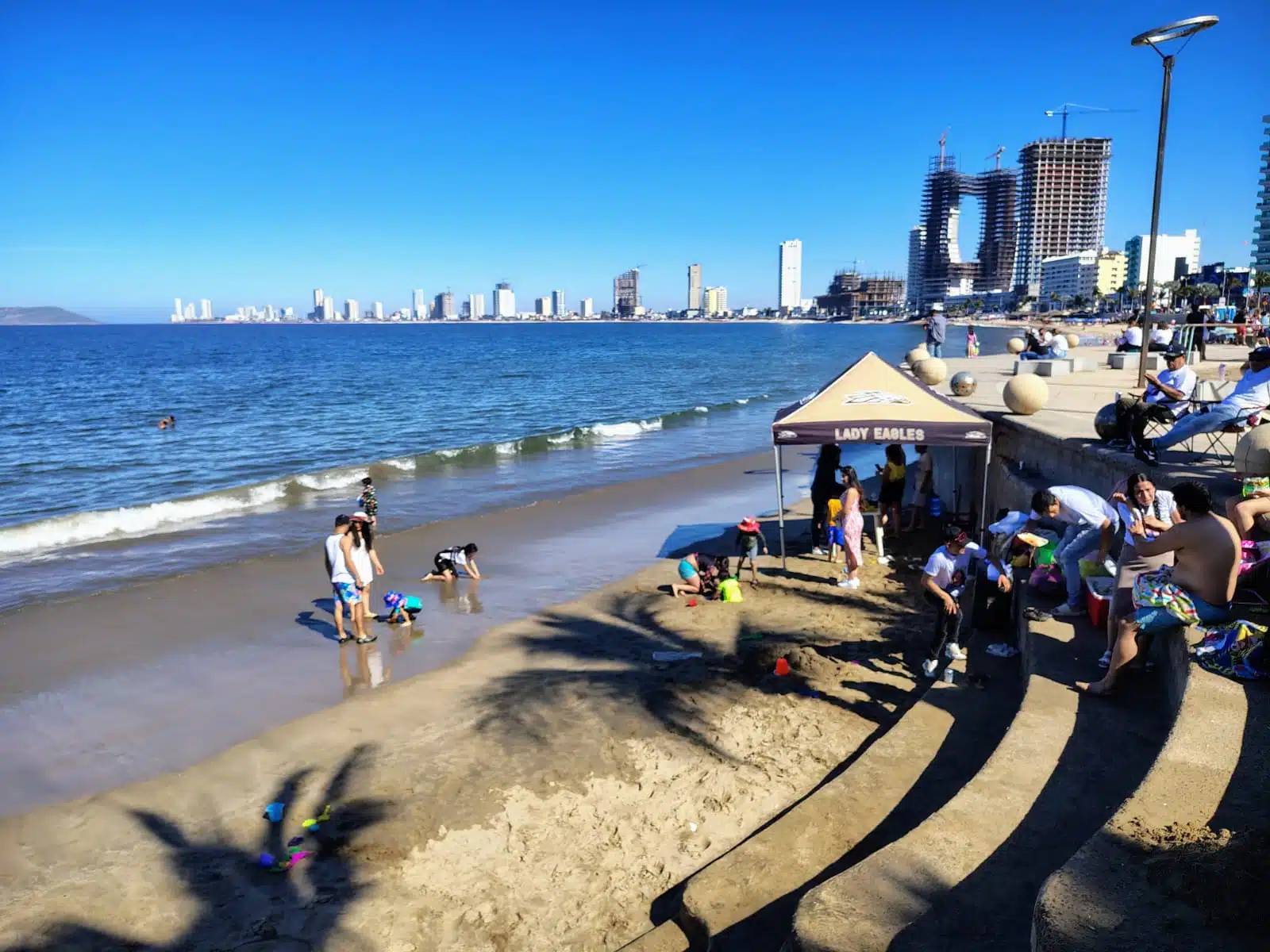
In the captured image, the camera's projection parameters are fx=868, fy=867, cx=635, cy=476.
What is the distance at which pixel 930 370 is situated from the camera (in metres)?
19.5

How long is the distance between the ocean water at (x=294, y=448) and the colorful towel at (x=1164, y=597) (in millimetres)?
13869

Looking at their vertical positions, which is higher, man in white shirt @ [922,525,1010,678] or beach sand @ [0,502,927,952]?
man in white shirt @ [922,525,1010,678]

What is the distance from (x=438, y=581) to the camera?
1305 cm

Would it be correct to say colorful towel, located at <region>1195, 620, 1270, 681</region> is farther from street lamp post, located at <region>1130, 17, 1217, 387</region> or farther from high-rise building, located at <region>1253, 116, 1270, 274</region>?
high-rise building, located at <region>1253, 116, 1270, 274</region>

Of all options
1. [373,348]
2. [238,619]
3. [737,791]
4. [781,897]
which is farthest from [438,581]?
[373,348]

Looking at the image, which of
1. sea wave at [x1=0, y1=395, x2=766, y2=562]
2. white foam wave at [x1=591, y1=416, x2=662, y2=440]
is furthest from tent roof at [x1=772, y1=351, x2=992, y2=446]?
white foam wave at [x1=591, y1=416, x2=662, y2=440]

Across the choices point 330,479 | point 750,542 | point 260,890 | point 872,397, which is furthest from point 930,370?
point 260,890

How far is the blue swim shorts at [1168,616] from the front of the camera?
17.8ft

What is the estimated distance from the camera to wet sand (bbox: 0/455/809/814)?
26.5 feet

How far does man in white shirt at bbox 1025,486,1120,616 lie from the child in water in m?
4.48

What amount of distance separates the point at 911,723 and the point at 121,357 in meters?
108

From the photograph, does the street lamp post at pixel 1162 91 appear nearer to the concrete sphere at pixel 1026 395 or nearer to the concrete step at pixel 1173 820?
the concrete sphere at pixel 1026 395

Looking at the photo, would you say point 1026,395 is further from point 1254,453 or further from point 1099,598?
A: point 1099,598

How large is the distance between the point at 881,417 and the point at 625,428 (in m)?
23.3
